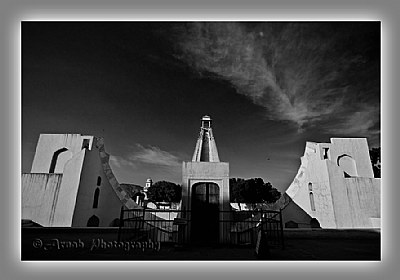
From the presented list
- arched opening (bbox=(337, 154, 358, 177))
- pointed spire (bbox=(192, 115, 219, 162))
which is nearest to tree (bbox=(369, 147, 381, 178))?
arched opening (bbox=(337, 154, 358, 177))

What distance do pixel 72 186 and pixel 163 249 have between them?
3040 millimetres

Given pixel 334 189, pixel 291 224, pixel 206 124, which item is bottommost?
pixel 291 224

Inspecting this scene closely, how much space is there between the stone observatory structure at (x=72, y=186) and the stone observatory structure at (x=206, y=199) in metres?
2.22

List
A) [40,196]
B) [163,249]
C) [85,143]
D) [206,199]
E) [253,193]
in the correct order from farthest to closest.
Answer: [253,193], [85,143], [206,199], [40,196], [163,249]

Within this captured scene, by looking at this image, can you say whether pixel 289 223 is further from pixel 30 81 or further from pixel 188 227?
pixel 30 81

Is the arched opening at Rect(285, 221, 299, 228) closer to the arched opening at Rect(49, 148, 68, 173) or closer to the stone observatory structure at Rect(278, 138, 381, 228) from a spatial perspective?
the stone observatory structure at Rect(278, 138, 381, 228)

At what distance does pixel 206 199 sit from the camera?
6.14 metres

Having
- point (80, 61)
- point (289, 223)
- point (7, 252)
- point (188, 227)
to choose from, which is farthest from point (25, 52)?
point (289, 223)

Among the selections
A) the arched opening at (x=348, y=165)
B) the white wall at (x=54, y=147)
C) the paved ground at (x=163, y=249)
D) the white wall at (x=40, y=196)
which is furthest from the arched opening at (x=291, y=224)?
the white wall at (x=40, y=196)

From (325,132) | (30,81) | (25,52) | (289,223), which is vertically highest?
(25,52)

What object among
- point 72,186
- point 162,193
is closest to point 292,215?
point 72,186

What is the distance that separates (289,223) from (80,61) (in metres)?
7.16

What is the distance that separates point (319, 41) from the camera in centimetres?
432

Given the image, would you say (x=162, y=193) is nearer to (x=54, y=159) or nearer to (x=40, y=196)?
(x=54, y=159)
